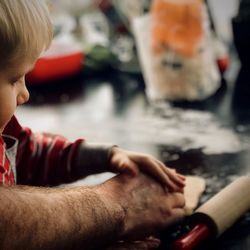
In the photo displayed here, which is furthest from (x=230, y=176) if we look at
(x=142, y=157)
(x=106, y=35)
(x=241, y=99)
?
(x=106, y=35)

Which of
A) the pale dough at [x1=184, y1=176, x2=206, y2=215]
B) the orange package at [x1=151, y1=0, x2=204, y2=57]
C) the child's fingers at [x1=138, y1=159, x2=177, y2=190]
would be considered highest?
the orange package at [x1=151, y1=0, x2=204, y2=57]

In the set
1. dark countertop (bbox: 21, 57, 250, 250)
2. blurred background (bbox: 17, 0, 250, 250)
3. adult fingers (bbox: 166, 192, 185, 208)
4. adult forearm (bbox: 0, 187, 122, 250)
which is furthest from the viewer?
blurred background (bbox: 17, 0, 250, 250)

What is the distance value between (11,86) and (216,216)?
0.37 metres

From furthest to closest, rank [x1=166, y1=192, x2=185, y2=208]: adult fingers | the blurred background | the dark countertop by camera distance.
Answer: the blurred background, the dark countertop, [x1=166, y1=192, x2=185, y2=208]: adult fingers

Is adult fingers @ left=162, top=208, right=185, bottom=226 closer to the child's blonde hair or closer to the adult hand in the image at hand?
the adult hand

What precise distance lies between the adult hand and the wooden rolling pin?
0.06m

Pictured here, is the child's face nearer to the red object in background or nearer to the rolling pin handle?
the rolling pin handle

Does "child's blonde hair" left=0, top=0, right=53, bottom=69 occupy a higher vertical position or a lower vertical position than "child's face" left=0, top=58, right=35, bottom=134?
higher

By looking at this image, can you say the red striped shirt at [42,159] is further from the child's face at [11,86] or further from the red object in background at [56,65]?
the red object in background at [56,65]

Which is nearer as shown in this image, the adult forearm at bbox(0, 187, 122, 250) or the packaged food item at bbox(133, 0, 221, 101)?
the adult forearm at bbox(0, 187, 122, 250)

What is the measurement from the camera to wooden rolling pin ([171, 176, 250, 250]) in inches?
32.8

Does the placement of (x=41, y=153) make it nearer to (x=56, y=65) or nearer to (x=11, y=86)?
(x=11, y=86)

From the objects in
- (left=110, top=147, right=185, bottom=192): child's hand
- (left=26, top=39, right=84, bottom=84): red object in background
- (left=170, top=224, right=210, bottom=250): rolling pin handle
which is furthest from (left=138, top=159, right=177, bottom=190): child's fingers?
(left=26, top=39, right=84, bottom=84): red object in background

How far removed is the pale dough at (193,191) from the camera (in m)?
0.96
